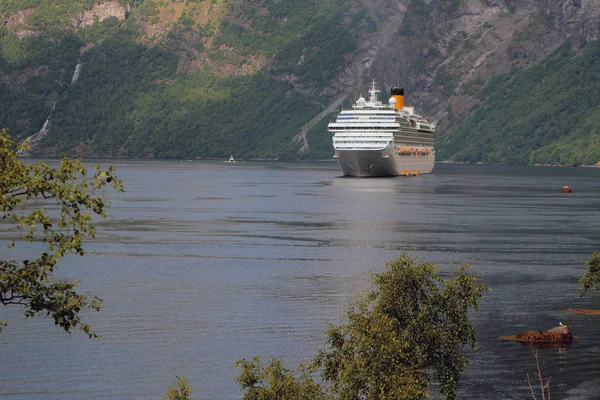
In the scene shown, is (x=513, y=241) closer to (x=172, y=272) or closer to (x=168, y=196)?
(x=172, y=272)

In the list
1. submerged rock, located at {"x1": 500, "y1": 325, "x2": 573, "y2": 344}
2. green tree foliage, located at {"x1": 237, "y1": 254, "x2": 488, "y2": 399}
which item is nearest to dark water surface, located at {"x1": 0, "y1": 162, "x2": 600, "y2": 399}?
submerged rock, located at {"x1": 500, "y1": 325, "x2": 573, "y2": 344}

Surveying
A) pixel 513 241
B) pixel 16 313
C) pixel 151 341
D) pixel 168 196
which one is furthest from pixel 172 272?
pixel 168 196

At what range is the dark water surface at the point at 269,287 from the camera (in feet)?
151

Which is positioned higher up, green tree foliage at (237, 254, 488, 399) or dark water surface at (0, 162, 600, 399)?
green tree foliage at (237, 254, 488, 399)

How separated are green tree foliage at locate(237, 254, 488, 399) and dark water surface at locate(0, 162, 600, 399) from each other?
6.71m

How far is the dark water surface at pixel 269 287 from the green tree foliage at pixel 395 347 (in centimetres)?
671

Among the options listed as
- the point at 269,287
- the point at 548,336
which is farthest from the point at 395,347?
the point at 269,287

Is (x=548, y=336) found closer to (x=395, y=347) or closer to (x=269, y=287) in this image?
(x=395, y=347)

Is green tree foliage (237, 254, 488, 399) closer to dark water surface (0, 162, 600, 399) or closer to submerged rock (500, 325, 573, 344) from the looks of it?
dark water surface (0, 162, 600, 399)

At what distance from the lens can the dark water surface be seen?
4606cm

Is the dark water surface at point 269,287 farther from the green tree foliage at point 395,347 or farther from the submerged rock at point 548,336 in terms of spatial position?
the green tree foliage at point 395,347

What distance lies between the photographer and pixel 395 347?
3353 cm

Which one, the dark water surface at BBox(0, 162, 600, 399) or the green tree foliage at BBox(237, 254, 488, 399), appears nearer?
the green tree foliage at BBox(237, 254, 488, 399)

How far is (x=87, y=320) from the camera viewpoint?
57.5m
